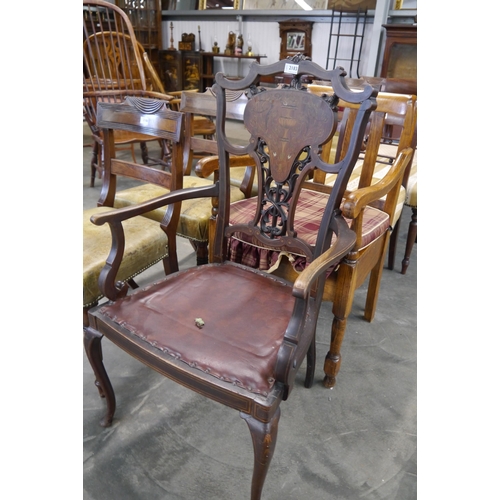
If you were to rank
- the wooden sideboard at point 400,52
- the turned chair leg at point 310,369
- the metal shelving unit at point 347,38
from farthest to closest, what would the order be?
the metal shelving unit at point 347,38
the wooden sideboard at point 400,52
the turned chair leg at point 310,369

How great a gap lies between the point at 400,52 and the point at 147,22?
13.3 ft

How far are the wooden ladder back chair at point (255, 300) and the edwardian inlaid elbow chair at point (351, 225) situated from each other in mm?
113

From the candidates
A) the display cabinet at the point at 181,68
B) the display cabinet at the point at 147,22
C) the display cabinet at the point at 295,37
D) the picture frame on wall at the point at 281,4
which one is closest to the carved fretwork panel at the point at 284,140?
the display cabinet at the point at 295,37

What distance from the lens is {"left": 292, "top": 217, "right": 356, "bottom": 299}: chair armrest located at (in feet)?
2.67

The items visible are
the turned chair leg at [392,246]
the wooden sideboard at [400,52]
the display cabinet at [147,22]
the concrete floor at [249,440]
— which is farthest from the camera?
the display cabinet at [147,22]

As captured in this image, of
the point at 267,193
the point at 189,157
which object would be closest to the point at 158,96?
the point at 189,157

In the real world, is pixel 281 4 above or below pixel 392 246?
above

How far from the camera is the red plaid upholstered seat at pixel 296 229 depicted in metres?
1.40

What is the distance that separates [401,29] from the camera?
4.46 metres

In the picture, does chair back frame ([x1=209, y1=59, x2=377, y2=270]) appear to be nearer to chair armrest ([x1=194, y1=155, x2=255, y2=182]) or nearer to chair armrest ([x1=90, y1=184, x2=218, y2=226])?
chair armrest ([x1=90, y1=184, x2=218, y2=226])

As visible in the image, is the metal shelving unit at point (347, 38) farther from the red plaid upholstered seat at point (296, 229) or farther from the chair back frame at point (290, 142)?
the chair back frame at point (290, 142)

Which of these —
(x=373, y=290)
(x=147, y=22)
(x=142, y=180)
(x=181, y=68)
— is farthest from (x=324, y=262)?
(x=147, y=22)

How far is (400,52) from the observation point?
468 cm

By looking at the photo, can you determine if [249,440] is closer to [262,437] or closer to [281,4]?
[262,437]
